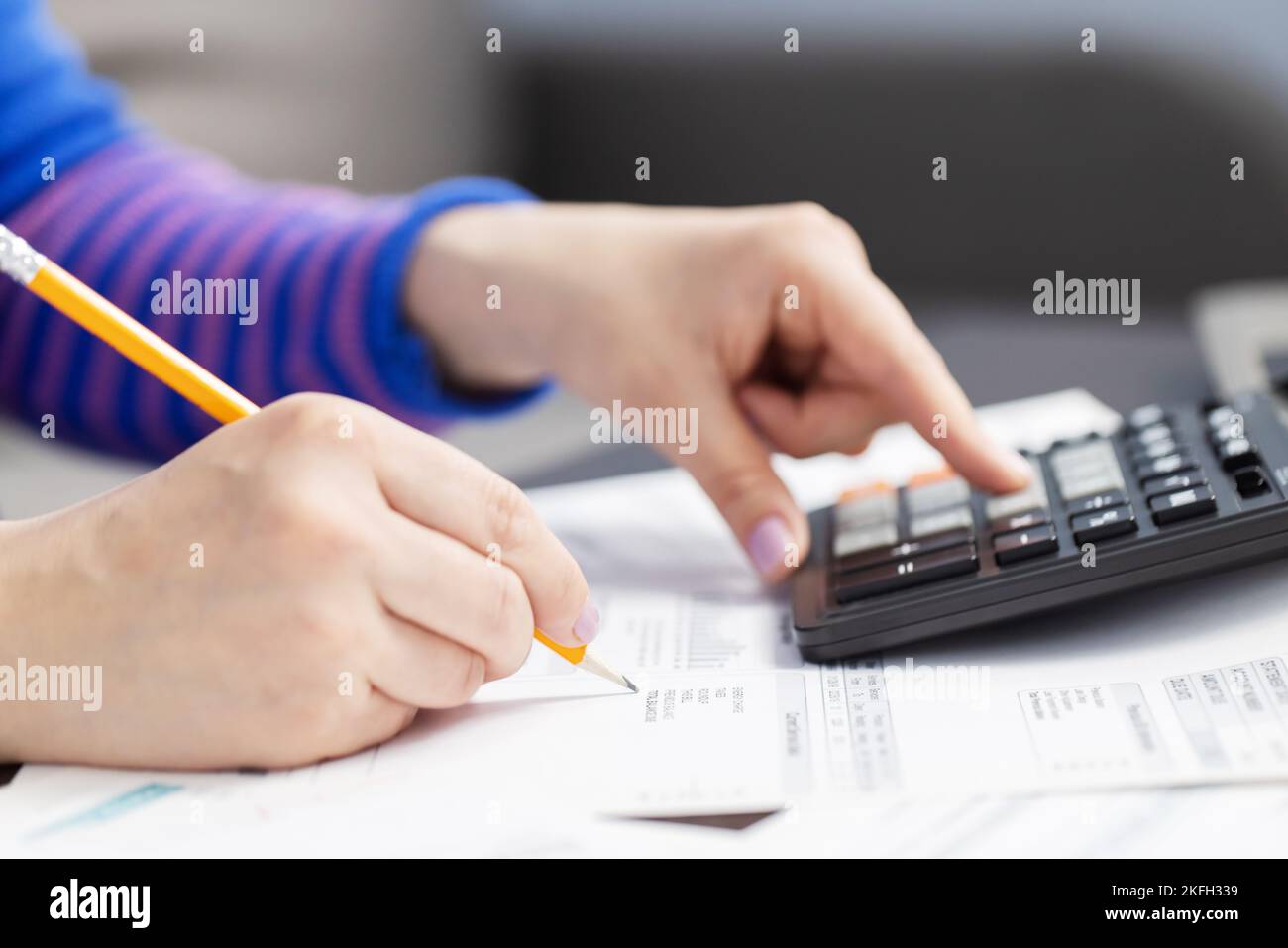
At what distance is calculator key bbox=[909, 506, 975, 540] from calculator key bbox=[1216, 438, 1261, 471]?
8 cm

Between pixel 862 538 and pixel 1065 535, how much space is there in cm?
8

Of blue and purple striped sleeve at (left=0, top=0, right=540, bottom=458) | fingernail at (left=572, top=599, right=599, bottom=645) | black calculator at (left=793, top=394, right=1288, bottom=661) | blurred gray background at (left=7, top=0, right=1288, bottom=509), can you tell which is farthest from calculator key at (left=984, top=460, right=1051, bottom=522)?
blurred gray background at (left=7, top=0, right=1288, bottom=509)

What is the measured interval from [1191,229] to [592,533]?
0.95 m

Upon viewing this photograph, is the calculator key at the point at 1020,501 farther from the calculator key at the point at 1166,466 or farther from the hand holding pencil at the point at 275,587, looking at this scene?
the hand holding pencil at the point at 275,587

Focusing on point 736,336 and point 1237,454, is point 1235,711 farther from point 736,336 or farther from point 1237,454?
point 736,336

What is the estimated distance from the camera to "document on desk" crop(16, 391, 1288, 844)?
0.30 m

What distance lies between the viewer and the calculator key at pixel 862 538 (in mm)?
442

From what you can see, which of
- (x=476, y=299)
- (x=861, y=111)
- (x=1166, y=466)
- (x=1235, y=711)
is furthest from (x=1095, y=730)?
(x=861, y=111)

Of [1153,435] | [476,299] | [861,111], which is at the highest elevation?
[861,111]

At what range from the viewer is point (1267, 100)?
119 cm

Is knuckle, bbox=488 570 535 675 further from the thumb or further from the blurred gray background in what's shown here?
the blurred gray background

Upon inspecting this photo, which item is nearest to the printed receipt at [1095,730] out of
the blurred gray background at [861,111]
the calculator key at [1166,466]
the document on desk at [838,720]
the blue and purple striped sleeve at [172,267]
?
the document on desk at [838,720]

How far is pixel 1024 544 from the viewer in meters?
0.39
